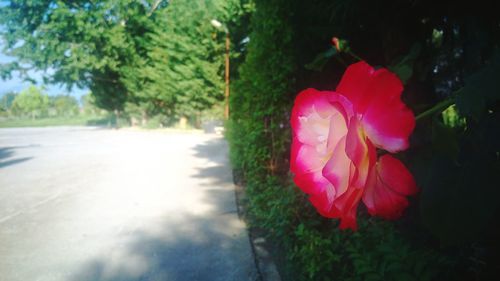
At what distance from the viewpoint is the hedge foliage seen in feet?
1.24

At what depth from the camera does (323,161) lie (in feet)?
1.28

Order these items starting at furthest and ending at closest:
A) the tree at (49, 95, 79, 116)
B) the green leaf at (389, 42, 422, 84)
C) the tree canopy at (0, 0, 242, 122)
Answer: the tree at (49, 95, 79, 116)
the tree canopy at (0, 0, 242, 122)
the green leaf at (389, 42, 422, 84)

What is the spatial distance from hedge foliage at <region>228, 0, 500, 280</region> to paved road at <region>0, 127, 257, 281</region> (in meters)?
0.58

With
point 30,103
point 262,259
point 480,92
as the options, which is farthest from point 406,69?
point 30,103

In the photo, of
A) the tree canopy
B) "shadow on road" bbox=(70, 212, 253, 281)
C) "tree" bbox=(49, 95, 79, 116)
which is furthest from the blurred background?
"tree" bbox=(49, 95, 79, 116)

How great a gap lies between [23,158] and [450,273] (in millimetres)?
10769

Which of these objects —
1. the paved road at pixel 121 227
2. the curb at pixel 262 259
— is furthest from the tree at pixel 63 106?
the curb at pixel 262 259

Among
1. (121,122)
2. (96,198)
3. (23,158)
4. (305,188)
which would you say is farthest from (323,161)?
(121,122)

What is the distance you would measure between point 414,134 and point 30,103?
67953 mm

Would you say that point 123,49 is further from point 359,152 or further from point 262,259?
point 359,152

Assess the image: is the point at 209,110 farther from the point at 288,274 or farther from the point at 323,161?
the point at 323,161

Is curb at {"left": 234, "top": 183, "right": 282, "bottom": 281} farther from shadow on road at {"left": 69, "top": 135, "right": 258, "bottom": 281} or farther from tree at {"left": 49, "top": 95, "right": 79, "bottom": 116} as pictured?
tree at {"left": 49, "top": 95, "right": 79, "bottom": 116}

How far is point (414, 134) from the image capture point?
2.08 feet

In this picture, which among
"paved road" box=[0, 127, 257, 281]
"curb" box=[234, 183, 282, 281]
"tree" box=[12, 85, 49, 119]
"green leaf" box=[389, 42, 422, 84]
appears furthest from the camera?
"tree" box=[12, 85, 49, 119]
